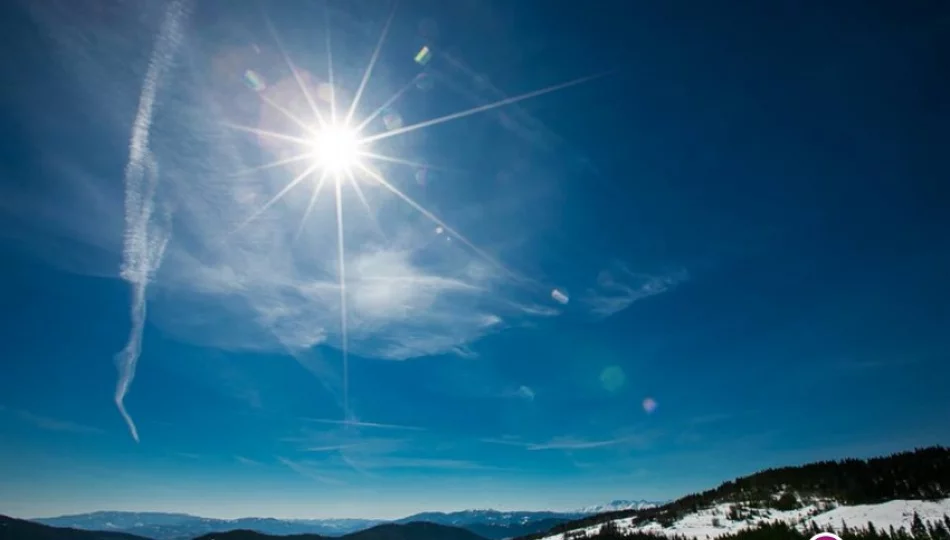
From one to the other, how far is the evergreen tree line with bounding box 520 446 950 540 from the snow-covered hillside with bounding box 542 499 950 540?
1.28m

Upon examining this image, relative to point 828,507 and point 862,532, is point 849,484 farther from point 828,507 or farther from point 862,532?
point 862,532

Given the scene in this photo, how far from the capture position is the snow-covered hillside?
902 inches

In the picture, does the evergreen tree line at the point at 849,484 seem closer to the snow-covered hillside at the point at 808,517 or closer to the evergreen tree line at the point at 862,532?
the snow-covered hillside at the point at 808,517

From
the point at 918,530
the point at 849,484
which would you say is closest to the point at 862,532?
the point at 918,530

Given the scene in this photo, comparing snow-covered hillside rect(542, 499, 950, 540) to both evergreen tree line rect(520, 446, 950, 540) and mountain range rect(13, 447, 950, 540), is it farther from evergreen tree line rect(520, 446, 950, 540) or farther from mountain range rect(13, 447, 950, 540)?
evergreen tree line rect(520, 446, 950, 540)

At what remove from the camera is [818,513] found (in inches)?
1130

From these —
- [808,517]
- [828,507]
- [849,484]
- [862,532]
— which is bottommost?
[862,532]

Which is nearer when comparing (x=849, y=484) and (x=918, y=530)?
(x=918, y=530)

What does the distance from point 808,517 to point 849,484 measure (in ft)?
26.3

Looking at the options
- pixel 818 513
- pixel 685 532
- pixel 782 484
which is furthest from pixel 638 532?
pixel 782 484

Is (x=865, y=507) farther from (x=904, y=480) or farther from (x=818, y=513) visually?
(x=904, y=480)

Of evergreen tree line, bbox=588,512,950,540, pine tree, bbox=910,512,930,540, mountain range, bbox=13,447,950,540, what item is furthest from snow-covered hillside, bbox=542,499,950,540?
pine tree, bbox=910,512,930,540

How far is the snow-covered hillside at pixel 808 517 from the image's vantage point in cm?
2291

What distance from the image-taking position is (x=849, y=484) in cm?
3209
